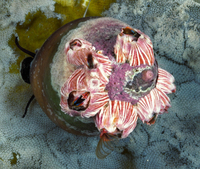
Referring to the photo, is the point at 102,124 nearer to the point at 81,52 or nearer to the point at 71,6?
the point at 81,52

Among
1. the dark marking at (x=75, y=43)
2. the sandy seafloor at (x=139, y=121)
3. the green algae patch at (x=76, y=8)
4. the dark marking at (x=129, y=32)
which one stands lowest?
Result: the sandy seafloor at (x=139, y=121)

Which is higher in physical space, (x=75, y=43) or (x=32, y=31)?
(x=75, y=43)

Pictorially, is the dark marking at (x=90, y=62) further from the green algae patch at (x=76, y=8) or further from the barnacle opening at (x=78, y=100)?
the green algae patch at (x=76, y=8)

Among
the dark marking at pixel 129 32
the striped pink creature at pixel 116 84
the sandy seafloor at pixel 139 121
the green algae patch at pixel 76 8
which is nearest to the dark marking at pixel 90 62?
the striped pink creature at pixel 116 84

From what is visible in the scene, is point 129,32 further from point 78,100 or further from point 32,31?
point 32,31

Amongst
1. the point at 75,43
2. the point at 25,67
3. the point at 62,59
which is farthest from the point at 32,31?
the point at 75,43

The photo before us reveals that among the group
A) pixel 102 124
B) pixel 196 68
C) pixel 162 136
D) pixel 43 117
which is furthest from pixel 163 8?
pixel 43 117

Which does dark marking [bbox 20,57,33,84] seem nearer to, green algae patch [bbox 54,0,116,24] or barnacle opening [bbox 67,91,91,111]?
green algae patch [bbox 54,0,116,24]
